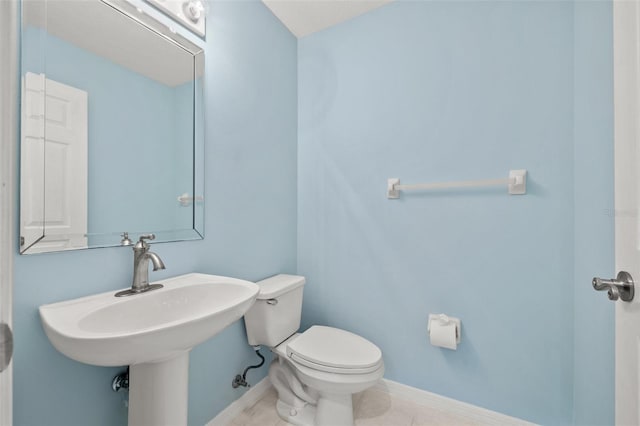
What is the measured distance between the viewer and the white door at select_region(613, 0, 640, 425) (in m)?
0.57

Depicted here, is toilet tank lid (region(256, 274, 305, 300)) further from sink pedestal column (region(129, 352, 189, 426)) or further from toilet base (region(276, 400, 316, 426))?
toilet base (region(276, 400, 316, 426))

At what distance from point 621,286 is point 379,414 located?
1313mm

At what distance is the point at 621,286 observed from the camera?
23.4 inches

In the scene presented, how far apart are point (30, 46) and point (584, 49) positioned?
1.95 metres

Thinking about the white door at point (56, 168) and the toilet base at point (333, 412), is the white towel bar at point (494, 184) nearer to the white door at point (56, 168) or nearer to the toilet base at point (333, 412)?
the toilet base at point (333, 412)

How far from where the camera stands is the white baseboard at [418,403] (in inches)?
54.1

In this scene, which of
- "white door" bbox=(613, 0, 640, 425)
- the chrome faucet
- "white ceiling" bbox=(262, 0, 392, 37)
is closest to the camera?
"white door" bbox=(613, 0, 640, 425)

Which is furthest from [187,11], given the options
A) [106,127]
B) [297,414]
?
[297,414]

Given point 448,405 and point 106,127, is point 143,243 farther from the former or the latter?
point 448,405

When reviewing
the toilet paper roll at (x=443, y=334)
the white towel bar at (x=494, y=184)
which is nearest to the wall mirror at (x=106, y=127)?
the white towel bar at (x=494, y=184)

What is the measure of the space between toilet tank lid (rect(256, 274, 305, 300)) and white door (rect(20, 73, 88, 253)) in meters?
0.75

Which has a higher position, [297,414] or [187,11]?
[187,11]

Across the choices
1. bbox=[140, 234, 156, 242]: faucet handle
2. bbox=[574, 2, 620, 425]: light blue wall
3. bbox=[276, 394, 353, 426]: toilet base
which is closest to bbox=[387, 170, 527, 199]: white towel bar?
bbox=[574, 2, 620, 425]: light blue wall

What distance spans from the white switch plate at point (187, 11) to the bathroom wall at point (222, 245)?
0.07 m
